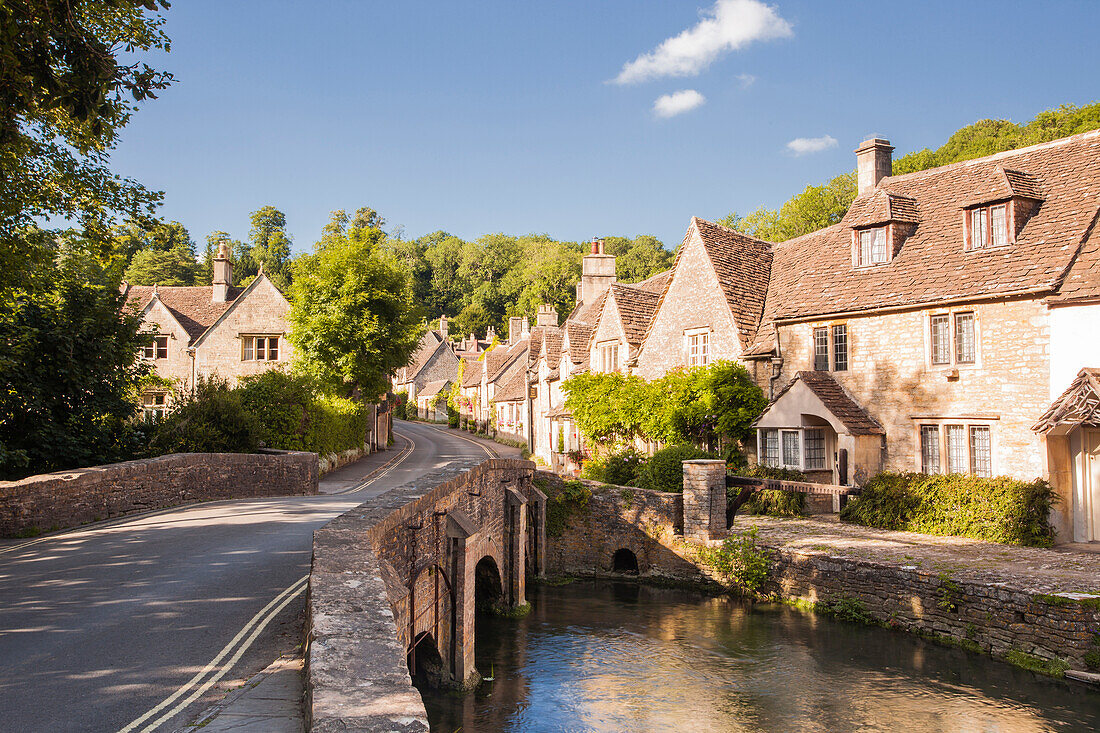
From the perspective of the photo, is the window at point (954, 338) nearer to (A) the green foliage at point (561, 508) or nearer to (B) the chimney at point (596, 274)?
(A) the green foliage at point (561, 508)

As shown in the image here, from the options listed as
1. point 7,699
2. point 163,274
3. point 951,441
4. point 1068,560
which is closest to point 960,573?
point 1068,560

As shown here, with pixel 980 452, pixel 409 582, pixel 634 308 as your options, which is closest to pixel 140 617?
pixel 409 582

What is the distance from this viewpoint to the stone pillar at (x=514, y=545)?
Answer: 2100cm

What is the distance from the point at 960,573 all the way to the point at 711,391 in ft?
39.8

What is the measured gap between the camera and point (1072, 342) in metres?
19.0

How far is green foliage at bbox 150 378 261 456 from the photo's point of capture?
23250 mm

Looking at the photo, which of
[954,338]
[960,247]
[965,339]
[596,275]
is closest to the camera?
[965,339]

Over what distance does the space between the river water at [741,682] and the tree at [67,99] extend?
470 inches

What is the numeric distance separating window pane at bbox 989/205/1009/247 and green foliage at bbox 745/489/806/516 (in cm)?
967

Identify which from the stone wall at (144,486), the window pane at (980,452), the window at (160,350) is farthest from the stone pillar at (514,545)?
the window at (160,350)

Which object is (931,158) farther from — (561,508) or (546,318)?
(561,508)

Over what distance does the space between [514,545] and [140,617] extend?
1263cm

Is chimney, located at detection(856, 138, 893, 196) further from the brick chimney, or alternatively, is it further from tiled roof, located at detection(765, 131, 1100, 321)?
the brick chimney

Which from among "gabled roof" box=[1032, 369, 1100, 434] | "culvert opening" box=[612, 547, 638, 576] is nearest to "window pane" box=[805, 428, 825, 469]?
"culvert opening" box=[612, 547, 638, 576]
